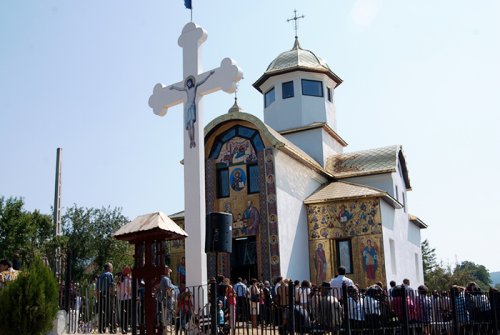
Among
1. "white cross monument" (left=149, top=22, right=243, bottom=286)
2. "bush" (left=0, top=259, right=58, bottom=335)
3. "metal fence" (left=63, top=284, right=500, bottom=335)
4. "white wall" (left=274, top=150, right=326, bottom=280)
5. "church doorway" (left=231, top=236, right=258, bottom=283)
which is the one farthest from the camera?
"church doorway" (left=231, top=236, right=258, bottom=283)

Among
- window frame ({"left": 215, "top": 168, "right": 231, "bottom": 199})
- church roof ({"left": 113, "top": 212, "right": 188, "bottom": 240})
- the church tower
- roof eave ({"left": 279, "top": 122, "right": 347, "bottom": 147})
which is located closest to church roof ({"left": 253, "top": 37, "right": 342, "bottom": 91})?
the church tower

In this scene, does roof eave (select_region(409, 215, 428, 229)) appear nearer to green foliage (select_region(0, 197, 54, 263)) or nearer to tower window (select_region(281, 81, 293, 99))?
tower window (select_region(281, 81, 293, 99))

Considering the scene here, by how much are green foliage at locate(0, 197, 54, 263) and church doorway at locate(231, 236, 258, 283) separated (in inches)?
411

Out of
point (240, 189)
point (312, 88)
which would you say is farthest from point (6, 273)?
point (312, 88)

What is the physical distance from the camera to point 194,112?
14719 millimetres

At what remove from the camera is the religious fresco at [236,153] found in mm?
22519

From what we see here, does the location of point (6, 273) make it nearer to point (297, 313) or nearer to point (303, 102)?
point (297, 313)

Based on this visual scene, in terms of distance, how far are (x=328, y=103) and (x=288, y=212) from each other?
9.08 metres

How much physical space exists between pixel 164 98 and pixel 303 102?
13.9 meters

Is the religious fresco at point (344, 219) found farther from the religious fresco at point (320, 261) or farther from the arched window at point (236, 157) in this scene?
the arched window at point (236, 157)

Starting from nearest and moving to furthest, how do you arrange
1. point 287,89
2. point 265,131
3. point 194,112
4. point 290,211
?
1. point 194,112
2. point 265,131
3. point 290,211
4. point 287,89

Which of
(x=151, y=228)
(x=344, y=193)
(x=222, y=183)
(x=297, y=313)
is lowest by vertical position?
(x=297, y=313)

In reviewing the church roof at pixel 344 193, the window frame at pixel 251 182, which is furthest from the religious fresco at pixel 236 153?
the church roof at pixel 344 193

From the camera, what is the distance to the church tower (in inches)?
1104
